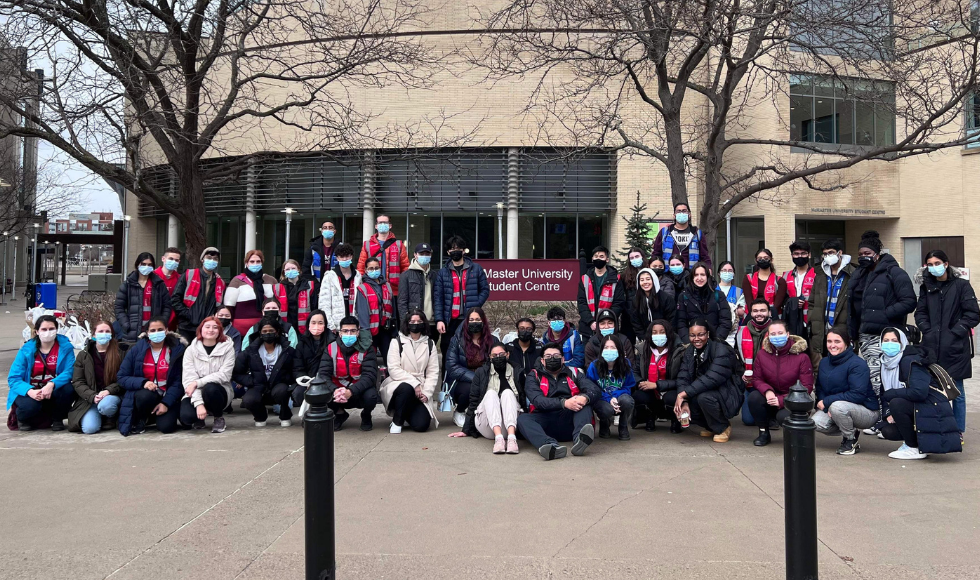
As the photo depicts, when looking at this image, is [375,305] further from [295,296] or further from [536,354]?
[536,354]

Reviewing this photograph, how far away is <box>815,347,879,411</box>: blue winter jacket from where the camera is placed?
6512 millimetres

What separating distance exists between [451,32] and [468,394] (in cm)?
1677

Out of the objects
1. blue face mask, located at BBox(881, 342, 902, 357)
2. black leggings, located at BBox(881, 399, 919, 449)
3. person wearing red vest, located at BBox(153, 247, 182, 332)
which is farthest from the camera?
person wearing red vest, located at BBox(153, 247, 182, 332)

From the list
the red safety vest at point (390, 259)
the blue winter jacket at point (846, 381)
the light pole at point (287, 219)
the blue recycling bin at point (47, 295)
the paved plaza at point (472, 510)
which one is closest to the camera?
the paved plaza at point (472, 510)

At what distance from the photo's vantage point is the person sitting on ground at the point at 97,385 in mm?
7273

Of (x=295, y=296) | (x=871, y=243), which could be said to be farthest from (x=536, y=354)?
(x=871, y=243)

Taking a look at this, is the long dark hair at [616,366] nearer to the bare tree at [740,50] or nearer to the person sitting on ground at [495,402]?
the person sitting on ground at [495,402]

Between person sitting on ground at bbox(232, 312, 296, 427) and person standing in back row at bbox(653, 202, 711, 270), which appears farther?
person standing in back row at bbox(653, 202, 711, 270)

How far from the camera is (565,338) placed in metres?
7.70

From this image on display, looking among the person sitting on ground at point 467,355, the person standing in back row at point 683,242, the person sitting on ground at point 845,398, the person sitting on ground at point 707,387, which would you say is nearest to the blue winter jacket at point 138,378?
the person sitting on ground at point 467,355

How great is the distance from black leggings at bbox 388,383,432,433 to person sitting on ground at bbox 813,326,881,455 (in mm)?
3795

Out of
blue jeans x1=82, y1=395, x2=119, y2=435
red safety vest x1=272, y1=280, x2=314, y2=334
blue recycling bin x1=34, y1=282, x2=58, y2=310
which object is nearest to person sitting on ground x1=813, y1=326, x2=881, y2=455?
red safety vest x1=272, y1=280, x2=314, y2=334

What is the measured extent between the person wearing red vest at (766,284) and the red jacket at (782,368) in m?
1.48

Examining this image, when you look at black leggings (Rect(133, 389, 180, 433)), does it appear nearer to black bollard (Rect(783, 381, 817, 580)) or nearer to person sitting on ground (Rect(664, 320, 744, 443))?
person sitting on ground (Rect(664, 320, 744, 443))
